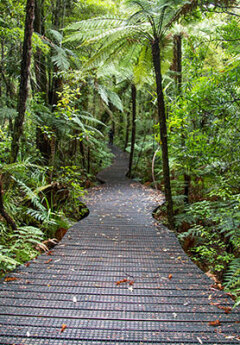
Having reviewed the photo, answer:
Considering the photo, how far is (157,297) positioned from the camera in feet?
7.43

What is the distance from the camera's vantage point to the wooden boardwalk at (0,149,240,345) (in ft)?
5.84

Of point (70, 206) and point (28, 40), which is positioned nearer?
point (28, 40)

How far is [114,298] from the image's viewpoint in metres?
2.24

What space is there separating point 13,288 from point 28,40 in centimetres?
281

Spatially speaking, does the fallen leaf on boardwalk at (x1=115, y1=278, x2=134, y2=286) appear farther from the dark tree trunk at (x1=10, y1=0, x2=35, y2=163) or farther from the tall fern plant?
the dark tree trunk at (x1=10, y1=0, x2=35, y2=163)

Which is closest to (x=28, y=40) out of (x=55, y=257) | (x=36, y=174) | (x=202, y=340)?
(x=36, y=174)

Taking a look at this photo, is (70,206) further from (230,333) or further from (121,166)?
(121,166)

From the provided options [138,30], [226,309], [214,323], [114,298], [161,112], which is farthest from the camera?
[161,112]

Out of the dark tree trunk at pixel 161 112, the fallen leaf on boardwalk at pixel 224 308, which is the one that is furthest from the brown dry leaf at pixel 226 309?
the dark tree trunk at pixel 161 112

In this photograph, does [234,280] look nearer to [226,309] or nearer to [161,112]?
[226,309]

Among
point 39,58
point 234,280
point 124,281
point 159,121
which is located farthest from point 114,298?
point 39,58

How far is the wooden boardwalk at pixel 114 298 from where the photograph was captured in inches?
70.1

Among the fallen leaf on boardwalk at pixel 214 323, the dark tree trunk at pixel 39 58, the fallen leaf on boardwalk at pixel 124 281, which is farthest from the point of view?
the dark tree trunk at pixel 39 58

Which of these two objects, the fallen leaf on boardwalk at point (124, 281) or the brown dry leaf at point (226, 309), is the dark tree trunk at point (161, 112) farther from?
the brown dry leaf at point (226, 309)
